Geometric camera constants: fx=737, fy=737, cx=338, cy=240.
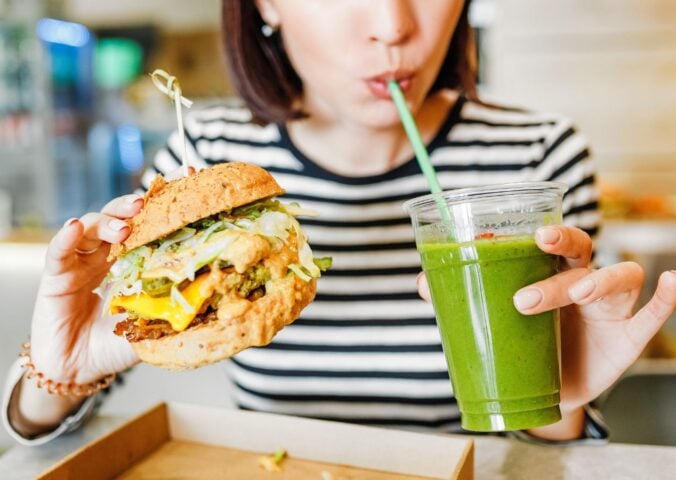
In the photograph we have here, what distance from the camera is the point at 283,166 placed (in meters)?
1.77

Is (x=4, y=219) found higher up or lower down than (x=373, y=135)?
lower down

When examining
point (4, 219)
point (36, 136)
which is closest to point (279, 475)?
point (4, 219)

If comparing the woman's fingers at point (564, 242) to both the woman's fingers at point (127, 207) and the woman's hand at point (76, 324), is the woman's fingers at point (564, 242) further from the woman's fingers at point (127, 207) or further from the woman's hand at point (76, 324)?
the woman's hand at point (76, 324)

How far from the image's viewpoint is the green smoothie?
39.4 inches

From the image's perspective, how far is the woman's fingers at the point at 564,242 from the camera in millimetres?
974

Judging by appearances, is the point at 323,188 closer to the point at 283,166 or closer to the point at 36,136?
the point at 283,166

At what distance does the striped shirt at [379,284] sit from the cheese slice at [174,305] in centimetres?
70

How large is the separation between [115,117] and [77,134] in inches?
13.3

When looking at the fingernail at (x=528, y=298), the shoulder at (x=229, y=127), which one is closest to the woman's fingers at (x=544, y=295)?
the fingernail at (x=528, y=298)

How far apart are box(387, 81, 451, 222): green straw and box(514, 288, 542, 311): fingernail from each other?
0.14 m

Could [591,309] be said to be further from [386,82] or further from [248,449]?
[248,449]

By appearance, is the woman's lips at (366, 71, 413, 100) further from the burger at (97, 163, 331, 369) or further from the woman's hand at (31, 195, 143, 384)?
the woman's hand at (31, 195, 143, 384)

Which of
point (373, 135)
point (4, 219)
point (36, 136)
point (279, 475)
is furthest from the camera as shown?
point (36, 136)

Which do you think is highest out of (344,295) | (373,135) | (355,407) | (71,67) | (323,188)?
(71,67)
